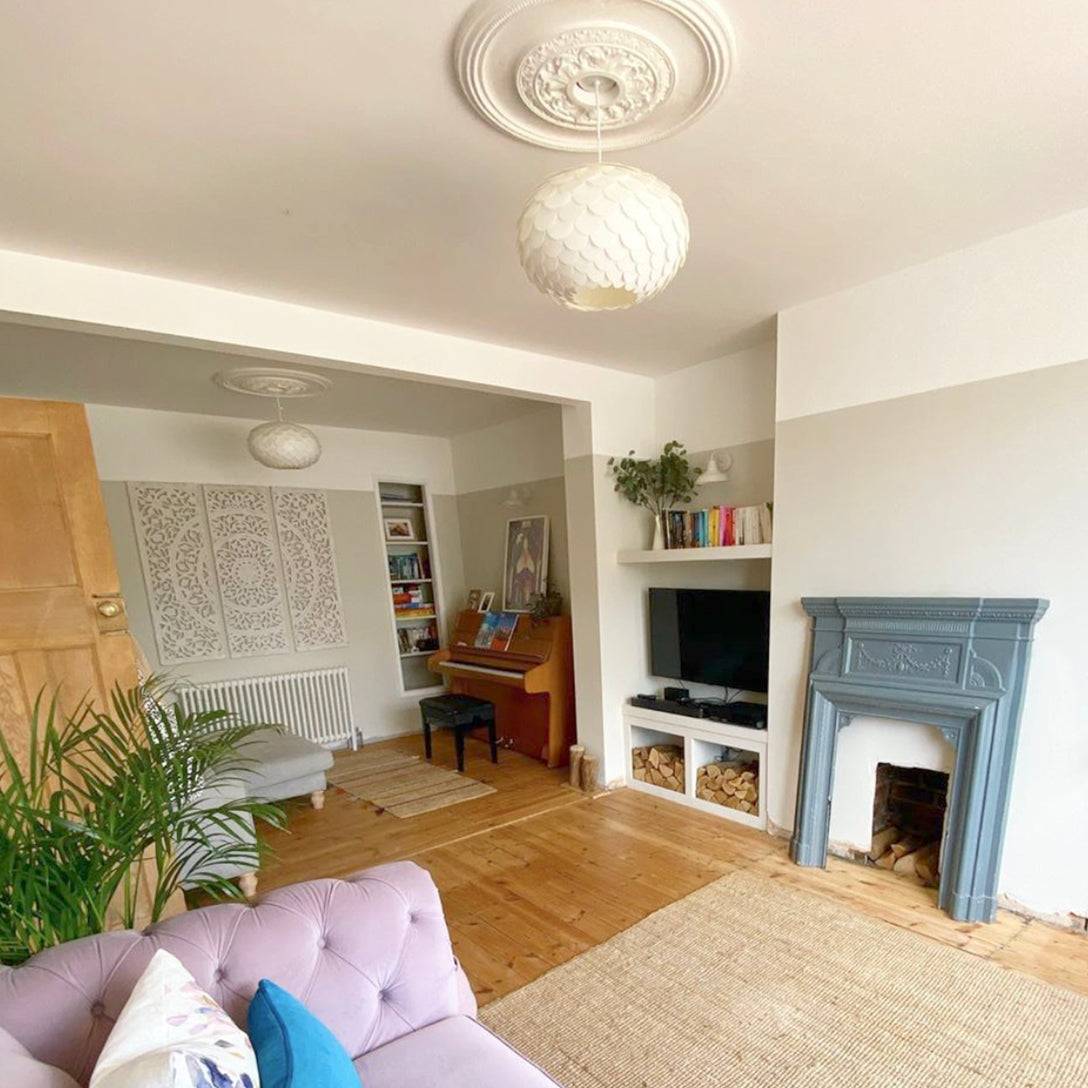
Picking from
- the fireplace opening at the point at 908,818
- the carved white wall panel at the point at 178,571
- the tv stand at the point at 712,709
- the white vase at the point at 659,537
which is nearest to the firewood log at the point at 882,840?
the fireplace opening at the point at 908,818

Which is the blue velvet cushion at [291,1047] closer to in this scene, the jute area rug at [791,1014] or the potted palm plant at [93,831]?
the potted palm plant at [93,831]

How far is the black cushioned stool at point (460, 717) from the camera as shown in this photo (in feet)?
13.6

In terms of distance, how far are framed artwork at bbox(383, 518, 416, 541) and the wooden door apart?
3.05m

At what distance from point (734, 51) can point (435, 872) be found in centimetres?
318

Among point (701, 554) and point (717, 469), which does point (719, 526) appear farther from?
point (717, 469)

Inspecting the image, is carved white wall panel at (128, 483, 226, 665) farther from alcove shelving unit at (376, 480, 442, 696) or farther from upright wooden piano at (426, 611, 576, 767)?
upright wooden piano at (426, 611, 576, 767)

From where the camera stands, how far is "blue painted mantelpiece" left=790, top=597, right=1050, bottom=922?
223 cm

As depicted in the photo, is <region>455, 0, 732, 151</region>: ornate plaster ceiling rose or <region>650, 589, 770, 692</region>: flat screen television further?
<region>650, 589, 770, 692</region>: flat screen television

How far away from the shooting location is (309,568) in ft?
15.5

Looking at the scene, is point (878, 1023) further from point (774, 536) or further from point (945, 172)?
point (945, 172)

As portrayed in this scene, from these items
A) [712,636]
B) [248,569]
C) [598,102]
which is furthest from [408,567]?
[598,102]

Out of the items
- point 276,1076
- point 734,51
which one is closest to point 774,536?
point 734,51

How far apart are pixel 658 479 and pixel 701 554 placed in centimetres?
60

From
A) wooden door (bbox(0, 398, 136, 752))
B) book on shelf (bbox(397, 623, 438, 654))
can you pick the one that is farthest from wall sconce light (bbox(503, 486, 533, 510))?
wooden door (bbox(0, 398, 136, 752))
